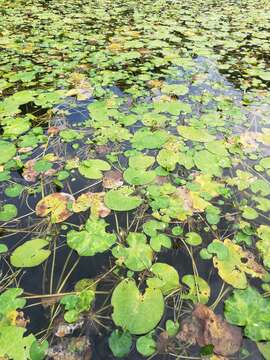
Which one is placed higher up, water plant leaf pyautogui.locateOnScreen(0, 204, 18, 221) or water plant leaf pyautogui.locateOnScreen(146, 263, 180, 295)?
water plant leaf pyautogui.locateOnScreen(0, 204, 18, 221)

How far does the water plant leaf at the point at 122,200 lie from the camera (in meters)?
2.66

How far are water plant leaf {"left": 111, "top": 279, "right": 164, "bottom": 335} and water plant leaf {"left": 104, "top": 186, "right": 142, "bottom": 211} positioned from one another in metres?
0.75

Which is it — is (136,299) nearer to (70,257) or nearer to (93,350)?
(93,350)

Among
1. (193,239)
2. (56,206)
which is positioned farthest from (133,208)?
(56,206)

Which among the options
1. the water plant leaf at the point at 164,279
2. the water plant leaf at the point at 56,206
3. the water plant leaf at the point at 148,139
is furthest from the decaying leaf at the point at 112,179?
the water plant leaf at the point at 164,279

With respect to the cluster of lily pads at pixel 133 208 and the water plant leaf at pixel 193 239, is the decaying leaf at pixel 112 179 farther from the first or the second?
the water plant leaf at pixel 193 239

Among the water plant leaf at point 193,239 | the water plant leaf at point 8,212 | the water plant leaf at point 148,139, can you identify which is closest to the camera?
the water plant leaf at point 193,239

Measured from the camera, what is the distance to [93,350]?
1774 mm

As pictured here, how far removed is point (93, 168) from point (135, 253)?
114 centimetres

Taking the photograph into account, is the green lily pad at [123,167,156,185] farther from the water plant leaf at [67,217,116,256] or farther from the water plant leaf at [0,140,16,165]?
the water plant leaf at [0,140,16,165]

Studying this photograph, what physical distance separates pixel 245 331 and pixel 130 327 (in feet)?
2.32

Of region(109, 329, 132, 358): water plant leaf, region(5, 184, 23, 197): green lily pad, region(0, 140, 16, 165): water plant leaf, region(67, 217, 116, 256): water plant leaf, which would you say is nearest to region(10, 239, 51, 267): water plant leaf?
region(67, 217, 116, 256): water plant leaf

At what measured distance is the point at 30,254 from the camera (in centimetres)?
227

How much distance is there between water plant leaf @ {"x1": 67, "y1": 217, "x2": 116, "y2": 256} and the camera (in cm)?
231
